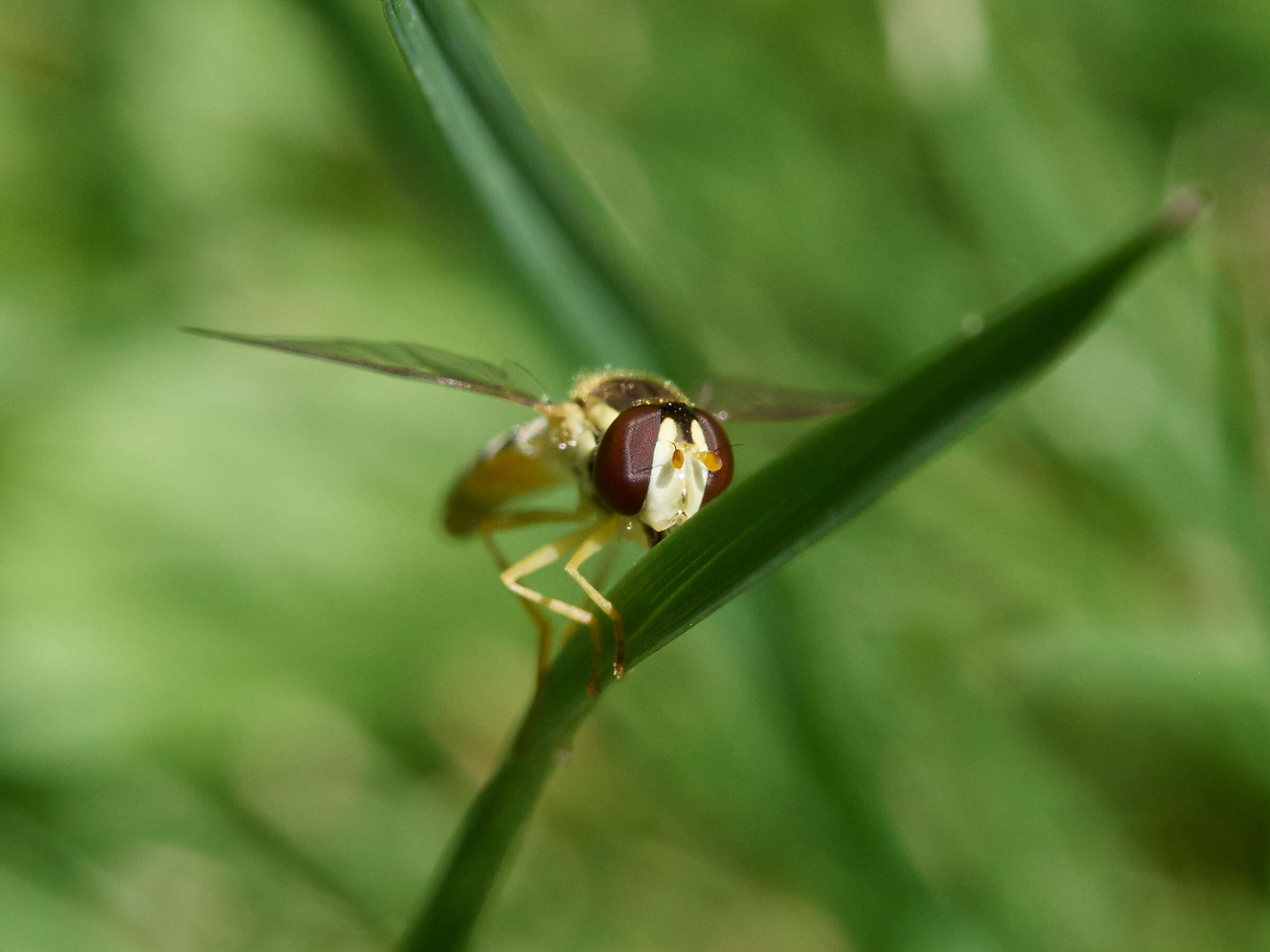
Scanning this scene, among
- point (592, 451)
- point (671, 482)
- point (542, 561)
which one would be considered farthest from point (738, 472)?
point (671, 482)

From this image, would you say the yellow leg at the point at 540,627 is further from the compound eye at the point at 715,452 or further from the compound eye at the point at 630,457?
the compound eye at the point at 715,452

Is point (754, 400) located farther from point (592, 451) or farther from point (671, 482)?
point (671, 482)

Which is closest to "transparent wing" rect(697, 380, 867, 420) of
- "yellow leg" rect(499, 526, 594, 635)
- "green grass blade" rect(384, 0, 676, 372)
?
"green grass blade" rect(384, 0, 676, 372)

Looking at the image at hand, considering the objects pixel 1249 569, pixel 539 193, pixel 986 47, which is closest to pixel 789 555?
pixel 539 193

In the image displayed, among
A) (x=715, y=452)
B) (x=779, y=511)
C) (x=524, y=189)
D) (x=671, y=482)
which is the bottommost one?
(x=779, y=511)

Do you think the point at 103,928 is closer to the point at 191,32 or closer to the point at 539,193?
the point at 539,193

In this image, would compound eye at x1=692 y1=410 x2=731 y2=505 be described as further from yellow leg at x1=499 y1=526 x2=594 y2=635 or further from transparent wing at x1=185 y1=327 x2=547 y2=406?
transparent wing at x1=185 y1=327 x2=547 y2=406
